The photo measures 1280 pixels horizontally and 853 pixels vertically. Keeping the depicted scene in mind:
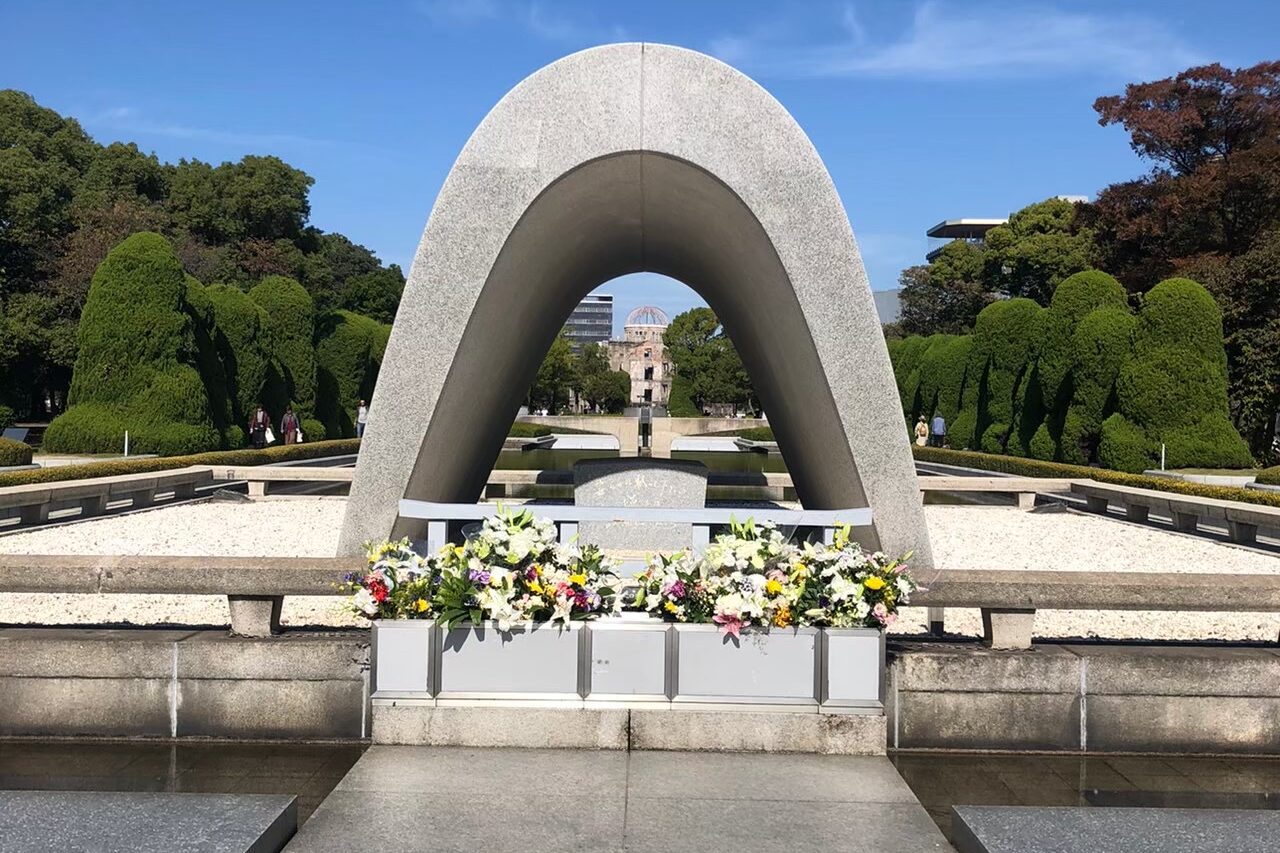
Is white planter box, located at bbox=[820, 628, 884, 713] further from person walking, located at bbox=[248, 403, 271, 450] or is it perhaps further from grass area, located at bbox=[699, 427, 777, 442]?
grass area, located at bbox=[699, 427, 777, 442]

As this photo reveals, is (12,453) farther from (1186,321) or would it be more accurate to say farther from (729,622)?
(1186,321)

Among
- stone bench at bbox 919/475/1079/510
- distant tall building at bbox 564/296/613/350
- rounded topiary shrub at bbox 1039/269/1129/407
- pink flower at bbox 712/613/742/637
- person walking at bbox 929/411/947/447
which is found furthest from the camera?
distant tall building at bbox 564/296/613/350

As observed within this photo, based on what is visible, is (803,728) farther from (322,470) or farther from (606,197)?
(322,470)

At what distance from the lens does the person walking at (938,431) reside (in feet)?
102

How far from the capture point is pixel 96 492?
12945 millimetres

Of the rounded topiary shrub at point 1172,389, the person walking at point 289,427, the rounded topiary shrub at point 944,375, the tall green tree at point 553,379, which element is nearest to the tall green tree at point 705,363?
the tall green tree at point 553,379

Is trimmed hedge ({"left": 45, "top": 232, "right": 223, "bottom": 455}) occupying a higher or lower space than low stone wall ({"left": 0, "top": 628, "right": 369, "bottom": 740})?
higher

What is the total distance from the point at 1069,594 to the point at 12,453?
17.1 metres

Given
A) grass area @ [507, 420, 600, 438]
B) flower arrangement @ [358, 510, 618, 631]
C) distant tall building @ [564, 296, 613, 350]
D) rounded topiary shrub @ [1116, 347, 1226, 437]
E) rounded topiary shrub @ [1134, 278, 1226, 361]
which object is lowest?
flower arrangement @ [358, 510, 618, 631]

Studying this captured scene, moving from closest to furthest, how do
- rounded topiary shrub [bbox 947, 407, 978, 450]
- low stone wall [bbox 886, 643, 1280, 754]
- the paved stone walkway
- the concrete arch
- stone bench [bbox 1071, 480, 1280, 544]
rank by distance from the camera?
the paved stone walkway, low stone wall [bbox 886, 643, 1280, 754], the concrete arch, stone bench [bbox 1071, 480, 1280, 544], rounded topiary shrub [bbox 947, 407, 978, 450]

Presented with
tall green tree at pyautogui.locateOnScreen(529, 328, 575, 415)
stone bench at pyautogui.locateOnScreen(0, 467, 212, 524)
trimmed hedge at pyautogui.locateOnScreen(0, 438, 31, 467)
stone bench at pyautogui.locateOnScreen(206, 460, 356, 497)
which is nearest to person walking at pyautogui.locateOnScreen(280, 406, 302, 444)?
trimmed hedge at pyautogui.locateOnScreen(0, 438, 31, 467)

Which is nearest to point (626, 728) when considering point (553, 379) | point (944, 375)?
point (944, 375)

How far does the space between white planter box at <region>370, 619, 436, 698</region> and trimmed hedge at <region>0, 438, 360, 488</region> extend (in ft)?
33.4

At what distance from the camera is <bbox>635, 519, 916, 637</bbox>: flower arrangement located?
4.32 meters
